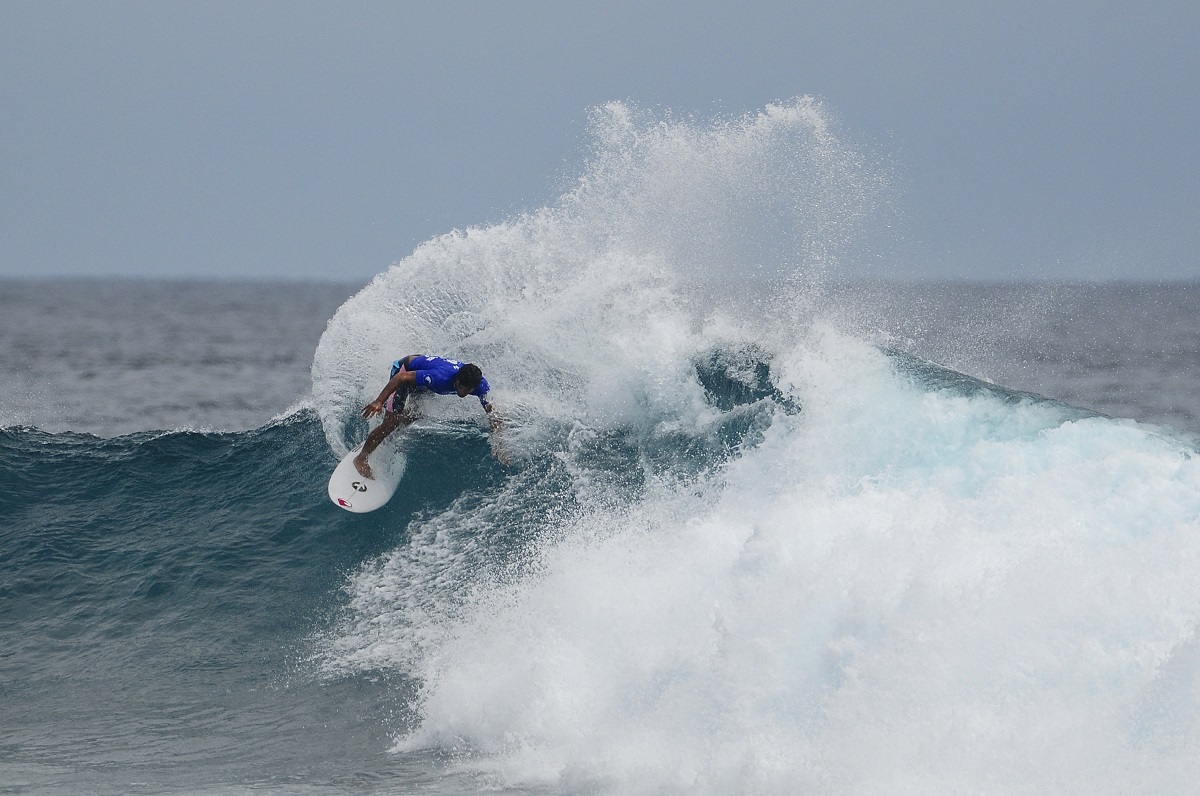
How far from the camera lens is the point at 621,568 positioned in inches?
283

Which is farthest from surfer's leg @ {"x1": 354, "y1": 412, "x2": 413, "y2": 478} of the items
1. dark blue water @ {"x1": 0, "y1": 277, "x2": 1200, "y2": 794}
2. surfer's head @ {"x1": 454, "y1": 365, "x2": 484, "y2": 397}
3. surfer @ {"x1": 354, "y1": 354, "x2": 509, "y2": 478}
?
surfer's head @ {"x1": 454, "y1": 365, "x2": 484, "y2": 397}

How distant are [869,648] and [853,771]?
660 millimetres

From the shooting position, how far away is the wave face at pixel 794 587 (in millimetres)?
5254

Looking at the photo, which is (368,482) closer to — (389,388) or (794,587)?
(389,388)

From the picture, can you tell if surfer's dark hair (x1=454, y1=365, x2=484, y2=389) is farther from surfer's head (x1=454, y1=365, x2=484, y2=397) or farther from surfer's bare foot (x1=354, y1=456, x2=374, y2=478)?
surfer's bare foot (x1=354, y1=456, x2=374, y2=478)

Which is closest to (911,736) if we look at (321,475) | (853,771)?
(853,771)

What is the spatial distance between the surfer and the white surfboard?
0.27 ft

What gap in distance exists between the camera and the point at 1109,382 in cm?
2873

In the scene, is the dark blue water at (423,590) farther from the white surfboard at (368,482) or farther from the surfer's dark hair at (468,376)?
the surfer's dark hair at (468,376)

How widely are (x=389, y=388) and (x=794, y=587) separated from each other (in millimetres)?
4475

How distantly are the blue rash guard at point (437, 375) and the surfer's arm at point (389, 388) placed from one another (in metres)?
0.09

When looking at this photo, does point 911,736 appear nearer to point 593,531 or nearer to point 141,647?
point 593,531

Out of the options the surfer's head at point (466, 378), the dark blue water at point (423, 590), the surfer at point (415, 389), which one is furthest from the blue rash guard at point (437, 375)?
the dark blue water at point (423, 590)

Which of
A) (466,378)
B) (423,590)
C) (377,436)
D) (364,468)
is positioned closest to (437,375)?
(466,378)
